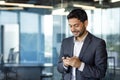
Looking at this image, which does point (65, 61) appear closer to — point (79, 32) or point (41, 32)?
point (79, 32)

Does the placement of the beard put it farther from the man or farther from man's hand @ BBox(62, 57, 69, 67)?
man's hand @ BBox(62, 57, 69, 67)

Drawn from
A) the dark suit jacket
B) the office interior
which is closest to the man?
the dark suit jacket

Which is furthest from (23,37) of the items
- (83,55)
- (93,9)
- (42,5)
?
(83,55)

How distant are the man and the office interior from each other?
499 centimetres

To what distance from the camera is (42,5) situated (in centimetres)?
781

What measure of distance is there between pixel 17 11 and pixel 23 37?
577mm

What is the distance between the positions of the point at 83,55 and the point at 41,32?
17.0 feet

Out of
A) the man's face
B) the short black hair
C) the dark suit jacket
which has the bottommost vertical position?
the dark suit jacket

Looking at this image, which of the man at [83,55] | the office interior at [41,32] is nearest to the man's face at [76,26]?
the man at [83,55]

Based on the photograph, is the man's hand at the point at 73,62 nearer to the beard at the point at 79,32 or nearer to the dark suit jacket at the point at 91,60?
the dark suit jacket at the point at 91,60

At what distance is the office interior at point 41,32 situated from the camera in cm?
768

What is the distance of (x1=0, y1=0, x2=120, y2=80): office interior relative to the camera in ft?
25.2

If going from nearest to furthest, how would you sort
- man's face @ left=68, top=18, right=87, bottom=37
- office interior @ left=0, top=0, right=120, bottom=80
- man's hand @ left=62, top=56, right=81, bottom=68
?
man's hand @ left=62, top=56, right=81, bottom=68 < man's face @ left=68, top=18, right=87, bottom=37 < office interior @ left=0, top=0, right=120, bottom=80

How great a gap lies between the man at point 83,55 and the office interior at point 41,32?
4985mm
